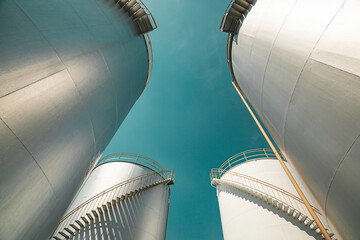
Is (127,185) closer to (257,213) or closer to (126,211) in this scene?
(126,211)

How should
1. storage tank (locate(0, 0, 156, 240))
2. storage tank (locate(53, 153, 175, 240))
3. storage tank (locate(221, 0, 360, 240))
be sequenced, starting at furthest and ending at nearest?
storage tank (locate(53, 153, 175, 240)), storage tank (locate(0, 0, 156, 240)), storage tank (locate(221, 0, 360, 240))

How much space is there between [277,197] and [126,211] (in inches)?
345

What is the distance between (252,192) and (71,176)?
386 inches

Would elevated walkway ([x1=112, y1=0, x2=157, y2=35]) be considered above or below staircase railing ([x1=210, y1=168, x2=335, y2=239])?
above

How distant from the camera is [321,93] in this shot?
3006mm

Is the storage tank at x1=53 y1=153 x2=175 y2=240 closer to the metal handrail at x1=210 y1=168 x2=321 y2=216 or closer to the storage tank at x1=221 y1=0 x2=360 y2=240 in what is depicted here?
the metal handrail at x1=210 y1=168 x2=321 y2=216

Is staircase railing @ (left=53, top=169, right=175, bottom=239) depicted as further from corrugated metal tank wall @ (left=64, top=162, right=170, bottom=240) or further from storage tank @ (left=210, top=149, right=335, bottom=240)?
storage tank @ (left=210, top=149, right=335, bottom=240)

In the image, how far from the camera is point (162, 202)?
1102 cm

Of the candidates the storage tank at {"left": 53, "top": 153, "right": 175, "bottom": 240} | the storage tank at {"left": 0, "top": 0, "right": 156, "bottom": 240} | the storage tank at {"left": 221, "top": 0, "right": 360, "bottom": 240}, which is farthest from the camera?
the storage tank at {"left": 53, "top": 153, "right": 175, "bottom": 240}

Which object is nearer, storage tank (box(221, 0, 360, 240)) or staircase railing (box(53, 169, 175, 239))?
storage tank (box(221, 0, 360, 240))

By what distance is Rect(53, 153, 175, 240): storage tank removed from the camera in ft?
23.0

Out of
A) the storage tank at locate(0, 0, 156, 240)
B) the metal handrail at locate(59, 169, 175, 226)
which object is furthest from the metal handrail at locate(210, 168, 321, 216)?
the storage tank at locate(0, 0, 156, 240)

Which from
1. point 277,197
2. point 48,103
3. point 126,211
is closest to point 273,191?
point 277,197

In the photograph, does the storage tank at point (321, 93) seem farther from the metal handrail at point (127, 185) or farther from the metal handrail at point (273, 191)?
the metal handrail at point (127, 185)
